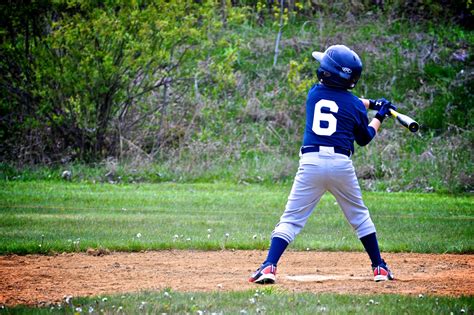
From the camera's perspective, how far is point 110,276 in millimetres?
8211

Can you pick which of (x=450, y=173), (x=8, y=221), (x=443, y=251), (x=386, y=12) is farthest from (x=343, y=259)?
(x=386, y=12)

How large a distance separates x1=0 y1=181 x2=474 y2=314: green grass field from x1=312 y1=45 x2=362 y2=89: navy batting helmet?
207cm

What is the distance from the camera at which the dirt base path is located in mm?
7348

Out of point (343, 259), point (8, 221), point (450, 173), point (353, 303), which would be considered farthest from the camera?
point (450, 173)

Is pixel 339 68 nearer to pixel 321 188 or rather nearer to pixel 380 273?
pixel 321 188

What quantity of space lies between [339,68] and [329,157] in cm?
86

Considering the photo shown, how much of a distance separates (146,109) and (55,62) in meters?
3.18

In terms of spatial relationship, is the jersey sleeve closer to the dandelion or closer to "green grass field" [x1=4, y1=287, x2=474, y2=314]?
"green grass field" [x1=4, y1=287, x2=474, y2=314]

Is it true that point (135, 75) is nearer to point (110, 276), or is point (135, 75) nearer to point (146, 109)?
point (146, 109)

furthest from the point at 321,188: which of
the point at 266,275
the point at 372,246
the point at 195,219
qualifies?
the point at 195,219

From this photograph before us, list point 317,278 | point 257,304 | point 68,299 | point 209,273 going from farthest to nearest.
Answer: point 209,273
point 317,278
point 68,299
point 257,304

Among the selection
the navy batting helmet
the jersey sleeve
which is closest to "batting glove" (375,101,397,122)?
the jersey sleeve

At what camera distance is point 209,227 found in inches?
490

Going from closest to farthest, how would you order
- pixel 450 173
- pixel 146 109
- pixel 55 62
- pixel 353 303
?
pixel 353 303, pixel 450 173, pixel 55 62, pixel 146 109
